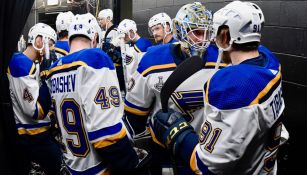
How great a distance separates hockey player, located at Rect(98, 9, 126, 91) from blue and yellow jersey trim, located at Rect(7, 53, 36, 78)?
7.98ft

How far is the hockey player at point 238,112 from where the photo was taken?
1.56 metres

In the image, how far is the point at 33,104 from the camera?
2994 millimetres

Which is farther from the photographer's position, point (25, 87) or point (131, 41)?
point (131, 41)

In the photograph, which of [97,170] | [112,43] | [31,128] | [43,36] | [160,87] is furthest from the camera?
[112,43]

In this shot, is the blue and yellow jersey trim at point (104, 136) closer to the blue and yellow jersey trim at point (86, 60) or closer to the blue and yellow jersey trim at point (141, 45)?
the blue and yellow jersey trim at point (86, 60)

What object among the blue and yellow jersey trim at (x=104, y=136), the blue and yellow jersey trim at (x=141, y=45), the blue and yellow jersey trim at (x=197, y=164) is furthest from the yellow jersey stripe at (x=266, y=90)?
the blue and yellow jersey trim at (x=141, y=45)

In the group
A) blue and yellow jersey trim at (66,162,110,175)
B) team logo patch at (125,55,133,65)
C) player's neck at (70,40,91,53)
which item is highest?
player's neck at (70,40,91,53)

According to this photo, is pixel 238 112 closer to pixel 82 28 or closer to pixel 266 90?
pixel 266 90

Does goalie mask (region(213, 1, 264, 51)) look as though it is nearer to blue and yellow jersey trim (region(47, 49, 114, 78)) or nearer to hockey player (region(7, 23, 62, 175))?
blue and yellow jersey trim (region(47, 49, 114, 78))

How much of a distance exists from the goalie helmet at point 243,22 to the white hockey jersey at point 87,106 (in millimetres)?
833

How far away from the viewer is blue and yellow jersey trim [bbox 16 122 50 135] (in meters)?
3.31

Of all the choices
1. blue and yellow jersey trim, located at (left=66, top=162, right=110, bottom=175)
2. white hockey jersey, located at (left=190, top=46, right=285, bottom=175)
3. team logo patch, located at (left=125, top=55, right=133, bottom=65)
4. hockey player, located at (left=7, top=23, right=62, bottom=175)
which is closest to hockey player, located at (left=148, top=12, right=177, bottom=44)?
team logo patch, located at (left=125, top=55, right=133, bottom=65)

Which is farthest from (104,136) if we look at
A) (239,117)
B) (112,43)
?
(112,43)

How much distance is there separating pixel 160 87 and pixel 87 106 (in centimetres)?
61
